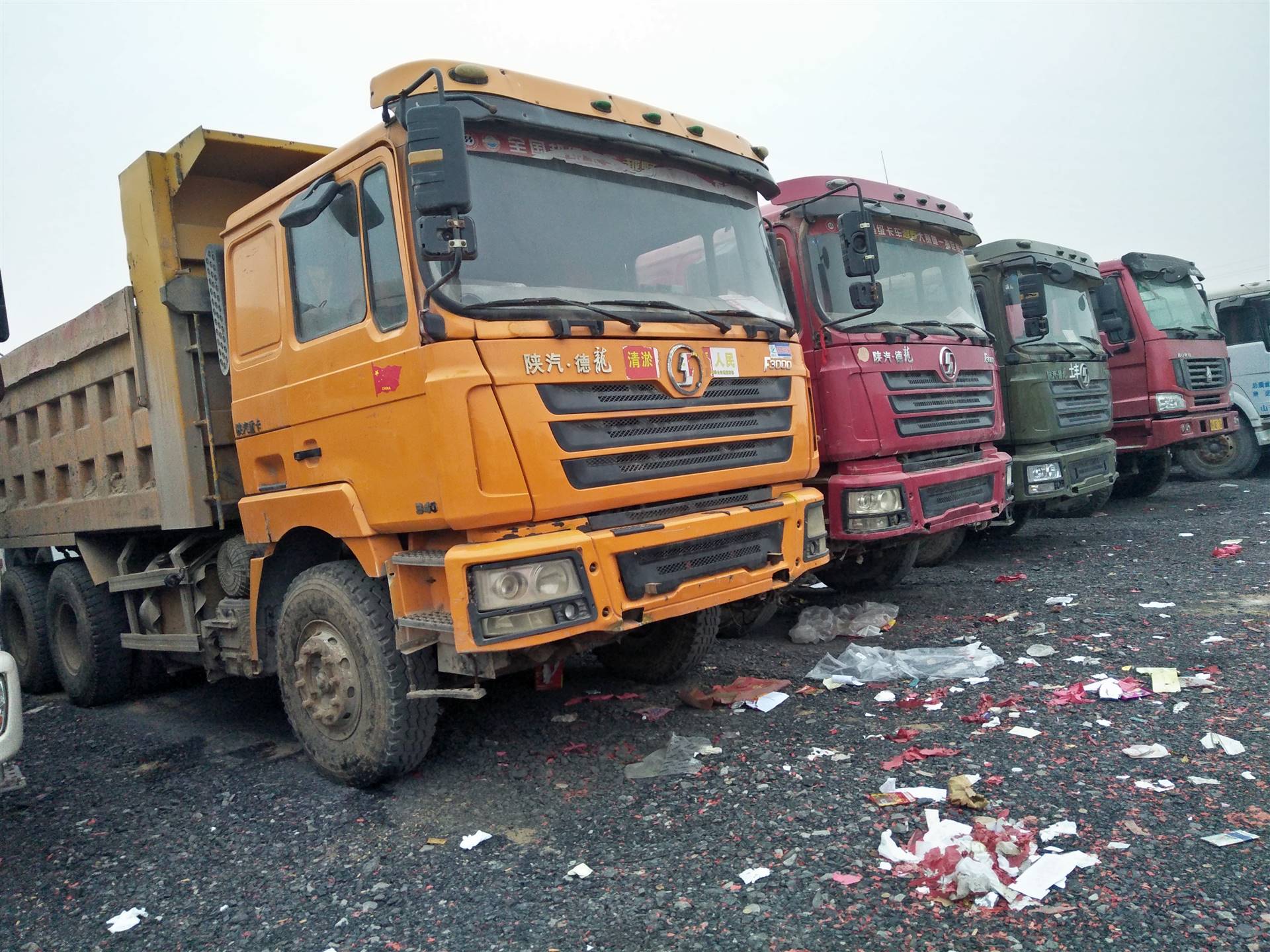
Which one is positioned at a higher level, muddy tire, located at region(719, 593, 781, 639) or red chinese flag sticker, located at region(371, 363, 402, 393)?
red chinese flag sticker, located at region(371, 363, 402, 393)

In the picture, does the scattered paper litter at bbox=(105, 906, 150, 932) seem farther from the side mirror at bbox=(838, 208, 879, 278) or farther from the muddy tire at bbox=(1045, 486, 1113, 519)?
the muddy tire at bbox=(1045, 486, 1113, 519)

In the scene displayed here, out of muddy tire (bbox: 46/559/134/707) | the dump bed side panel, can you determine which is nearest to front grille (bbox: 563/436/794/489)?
the dump bed side panel

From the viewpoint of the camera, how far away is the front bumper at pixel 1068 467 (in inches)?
281

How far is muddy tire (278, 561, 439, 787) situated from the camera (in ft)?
11.5

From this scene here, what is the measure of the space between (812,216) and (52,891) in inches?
192

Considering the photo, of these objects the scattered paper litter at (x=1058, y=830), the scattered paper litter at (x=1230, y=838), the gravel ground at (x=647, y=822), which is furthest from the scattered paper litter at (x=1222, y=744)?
the scattered paper litter at (x=1058, y=830)

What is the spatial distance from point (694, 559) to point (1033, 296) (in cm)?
505

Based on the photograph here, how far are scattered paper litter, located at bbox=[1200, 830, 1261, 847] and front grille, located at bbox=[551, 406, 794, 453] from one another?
2.07m

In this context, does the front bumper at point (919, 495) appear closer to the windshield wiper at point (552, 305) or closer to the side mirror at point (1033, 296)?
the side mirror at point (1033, 296)

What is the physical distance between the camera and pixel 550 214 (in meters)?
3.50

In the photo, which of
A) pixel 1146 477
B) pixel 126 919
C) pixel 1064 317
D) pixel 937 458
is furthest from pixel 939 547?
pixel 126 919

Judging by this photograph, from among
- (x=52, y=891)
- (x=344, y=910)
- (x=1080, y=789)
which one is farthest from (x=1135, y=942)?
(x=52, y=891)

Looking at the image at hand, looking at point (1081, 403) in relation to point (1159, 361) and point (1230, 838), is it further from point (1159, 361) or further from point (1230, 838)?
point (1230, 838)

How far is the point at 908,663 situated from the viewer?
4680 mm
